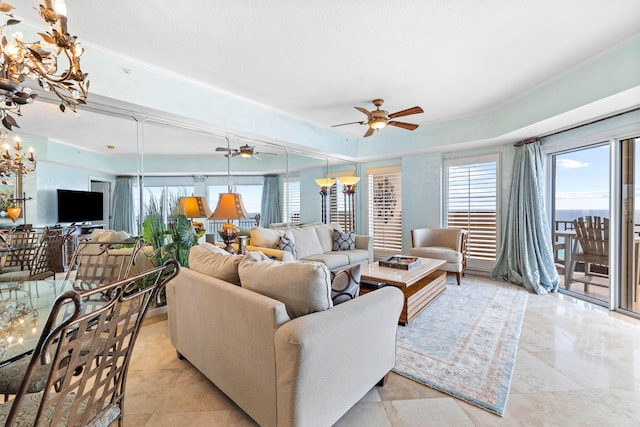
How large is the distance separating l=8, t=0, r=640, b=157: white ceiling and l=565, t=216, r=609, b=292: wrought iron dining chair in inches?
75.0

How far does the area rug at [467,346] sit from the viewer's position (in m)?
1.88

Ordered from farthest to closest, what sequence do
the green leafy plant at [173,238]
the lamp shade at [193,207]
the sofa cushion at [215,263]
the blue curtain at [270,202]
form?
the blue curtain at [270,202]
the lamp shade at [193,207]
the green leafy plant at [173,238]
the sofa cushion at [215,263]

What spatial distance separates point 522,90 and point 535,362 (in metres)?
3.19

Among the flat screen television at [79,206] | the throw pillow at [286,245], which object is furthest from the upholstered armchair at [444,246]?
the flat screen television at [79,206]

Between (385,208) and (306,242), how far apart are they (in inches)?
91.1

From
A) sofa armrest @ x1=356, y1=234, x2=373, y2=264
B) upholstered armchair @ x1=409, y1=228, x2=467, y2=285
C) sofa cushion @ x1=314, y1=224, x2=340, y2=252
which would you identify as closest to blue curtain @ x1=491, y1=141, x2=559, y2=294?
upholstered armchair @ x1=409, y1=228, x2=467, y2=285

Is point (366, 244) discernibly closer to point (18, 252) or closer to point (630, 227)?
point (630, 227)

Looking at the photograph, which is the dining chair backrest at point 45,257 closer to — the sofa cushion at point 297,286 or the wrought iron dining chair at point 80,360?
the wrought iron dining chair at point 80,360

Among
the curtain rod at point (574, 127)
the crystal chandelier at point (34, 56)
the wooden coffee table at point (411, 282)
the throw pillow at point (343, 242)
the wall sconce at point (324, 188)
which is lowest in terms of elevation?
the wooden coffee table at point (411, 282)

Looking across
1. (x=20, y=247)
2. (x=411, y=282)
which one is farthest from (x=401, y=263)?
(x=20, y=247)

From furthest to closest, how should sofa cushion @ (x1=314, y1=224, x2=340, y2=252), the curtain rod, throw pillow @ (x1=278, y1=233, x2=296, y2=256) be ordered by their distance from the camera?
sofa cushion @ (x1=314, y1=224, x2=340, y2=252), throw pillow @ (x1=278, y1=233, x2=296, y2=256), the curtain rod

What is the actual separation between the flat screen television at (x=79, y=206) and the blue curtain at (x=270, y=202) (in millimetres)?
2356

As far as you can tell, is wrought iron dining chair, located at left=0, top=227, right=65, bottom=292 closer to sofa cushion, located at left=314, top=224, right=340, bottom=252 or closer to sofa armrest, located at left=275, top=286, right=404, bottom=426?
Result: sofa armrest, located at left=275, top=286, right=404, bottom=426

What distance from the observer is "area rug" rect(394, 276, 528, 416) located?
1885mm
